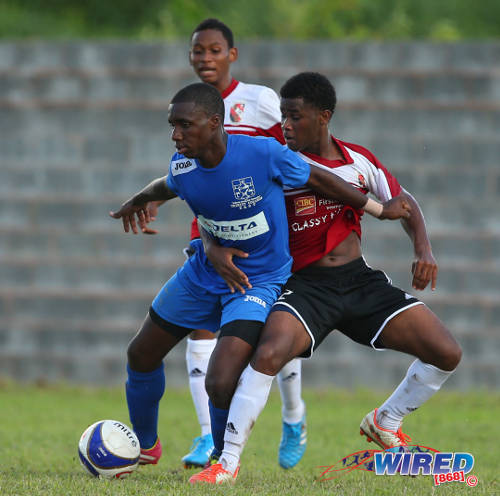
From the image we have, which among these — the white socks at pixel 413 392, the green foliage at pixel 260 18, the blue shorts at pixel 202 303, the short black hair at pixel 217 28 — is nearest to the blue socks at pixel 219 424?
the blue shorts at pixel 202 303

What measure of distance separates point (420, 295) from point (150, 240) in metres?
2.80

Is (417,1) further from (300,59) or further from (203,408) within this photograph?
(203,408)

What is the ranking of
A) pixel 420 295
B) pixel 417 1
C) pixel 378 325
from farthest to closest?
pixel 417 1, pixel 420 295, pixel 378 325

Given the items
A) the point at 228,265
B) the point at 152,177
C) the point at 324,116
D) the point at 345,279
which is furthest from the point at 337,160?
the point at 152,177

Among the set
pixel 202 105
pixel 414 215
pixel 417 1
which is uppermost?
pixel 417 1

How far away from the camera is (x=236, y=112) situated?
5879 mm

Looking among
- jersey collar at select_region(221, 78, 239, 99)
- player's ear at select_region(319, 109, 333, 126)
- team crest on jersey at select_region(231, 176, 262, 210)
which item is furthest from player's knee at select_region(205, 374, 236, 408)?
jersey collar at select_region(221, 78, 239, 99)

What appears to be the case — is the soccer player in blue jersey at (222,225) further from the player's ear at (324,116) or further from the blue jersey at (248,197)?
the player's ear at (324,116)

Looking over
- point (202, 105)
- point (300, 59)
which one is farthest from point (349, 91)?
point (202, 105)

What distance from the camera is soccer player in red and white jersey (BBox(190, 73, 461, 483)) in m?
5.06

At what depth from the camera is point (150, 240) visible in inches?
373

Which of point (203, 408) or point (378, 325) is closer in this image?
point (378, 325)

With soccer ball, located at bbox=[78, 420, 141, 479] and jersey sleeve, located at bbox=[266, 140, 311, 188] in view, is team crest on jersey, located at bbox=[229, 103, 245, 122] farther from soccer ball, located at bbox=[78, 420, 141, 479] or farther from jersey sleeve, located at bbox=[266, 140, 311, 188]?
soccer ball, located at bbox=[78, 420, 141, 479]

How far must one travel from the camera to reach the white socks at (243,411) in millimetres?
4750
